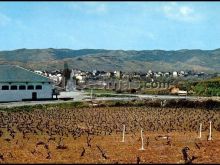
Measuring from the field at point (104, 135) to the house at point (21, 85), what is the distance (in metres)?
11.7

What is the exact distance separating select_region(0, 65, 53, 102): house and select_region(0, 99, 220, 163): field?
11.7 meters

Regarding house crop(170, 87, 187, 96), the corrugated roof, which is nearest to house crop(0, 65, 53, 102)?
the corrugated roof

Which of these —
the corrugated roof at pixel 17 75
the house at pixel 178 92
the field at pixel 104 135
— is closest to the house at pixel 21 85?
the corrugated roof at pixel 17 75

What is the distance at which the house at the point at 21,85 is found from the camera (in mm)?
75062

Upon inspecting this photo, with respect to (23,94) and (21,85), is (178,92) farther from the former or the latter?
(21,85)

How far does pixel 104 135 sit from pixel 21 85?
1506 inches

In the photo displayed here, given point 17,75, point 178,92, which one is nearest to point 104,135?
point 17,75

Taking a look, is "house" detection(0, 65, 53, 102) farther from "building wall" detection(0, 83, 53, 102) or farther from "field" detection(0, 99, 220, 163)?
"field" detection(0, 99, 220, 163)

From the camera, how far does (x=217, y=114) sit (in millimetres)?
58406

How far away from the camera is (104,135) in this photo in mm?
40375

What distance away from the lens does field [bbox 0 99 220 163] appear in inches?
1128

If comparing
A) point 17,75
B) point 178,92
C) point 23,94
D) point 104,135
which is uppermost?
point 17,75

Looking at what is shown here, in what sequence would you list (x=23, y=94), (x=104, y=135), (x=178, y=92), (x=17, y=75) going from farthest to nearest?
1. (x=178, y=92)
2. (x=17, y=75)
3. (x=23, y=94)
4. (x=104, y=135)

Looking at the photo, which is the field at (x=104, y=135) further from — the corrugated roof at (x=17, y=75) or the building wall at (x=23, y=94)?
the corrugated roof at (x=17, y=75)
